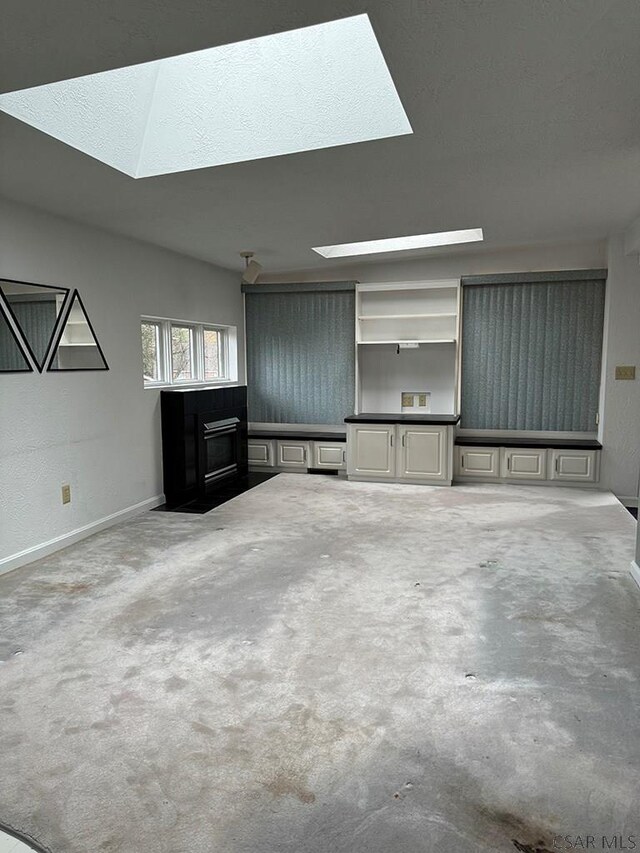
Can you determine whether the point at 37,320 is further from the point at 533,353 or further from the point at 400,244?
the point at 533,353

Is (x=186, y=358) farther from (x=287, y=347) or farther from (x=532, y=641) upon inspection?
(x=532, y=641)

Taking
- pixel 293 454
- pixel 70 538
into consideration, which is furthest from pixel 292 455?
pixel 70 538

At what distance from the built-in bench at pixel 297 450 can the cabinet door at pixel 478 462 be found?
50.7 inches

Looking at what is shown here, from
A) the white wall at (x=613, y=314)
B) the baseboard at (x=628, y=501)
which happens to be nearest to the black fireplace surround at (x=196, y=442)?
the white wall at (x=613, y=314)

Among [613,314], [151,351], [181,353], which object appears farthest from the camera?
[181,353]

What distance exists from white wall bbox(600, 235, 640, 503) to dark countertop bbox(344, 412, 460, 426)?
149 cm

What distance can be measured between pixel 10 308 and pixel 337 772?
321 cm

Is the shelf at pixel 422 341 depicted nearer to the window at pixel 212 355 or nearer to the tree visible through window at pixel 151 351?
the window at pixel 212 355

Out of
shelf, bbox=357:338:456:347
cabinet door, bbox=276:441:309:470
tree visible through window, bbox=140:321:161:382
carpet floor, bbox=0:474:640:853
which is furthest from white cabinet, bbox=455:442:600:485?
tree visible through window, bbox=140:321:161:382

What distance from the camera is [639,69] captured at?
7.03 feet

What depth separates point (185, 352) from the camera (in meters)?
5.91

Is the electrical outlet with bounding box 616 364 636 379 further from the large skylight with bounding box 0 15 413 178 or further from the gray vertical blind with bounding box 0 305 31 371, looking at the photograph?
the gray vertical blind with bounding box 0 305 31 371

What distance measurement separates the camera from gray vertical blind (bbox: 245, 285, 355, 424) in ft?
21.5

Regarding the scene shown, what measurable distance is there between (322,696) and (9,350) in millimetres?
2804
